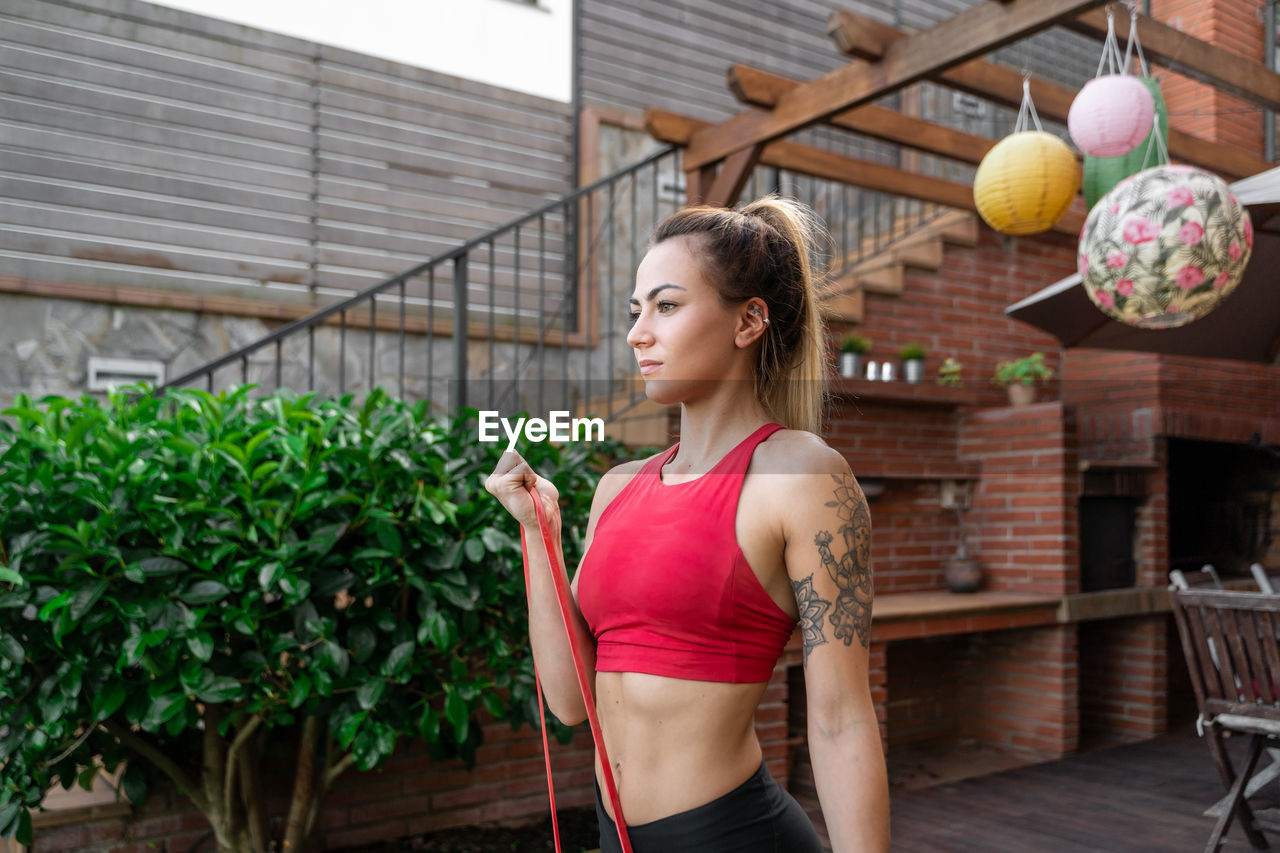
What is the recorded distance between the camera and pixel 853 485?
1.09m

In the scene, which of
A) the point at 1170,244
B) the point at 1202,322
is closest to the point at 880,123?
the point at 1202,322

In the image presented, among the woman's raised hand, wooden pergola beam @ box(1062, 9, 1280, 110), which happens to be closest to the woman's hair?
the woman's raised hand

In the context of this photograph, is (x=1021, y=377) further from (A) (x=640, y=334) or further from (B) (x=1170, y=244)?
(A) (x=640, y=334)

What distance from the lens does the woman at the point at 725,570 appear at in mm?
1032

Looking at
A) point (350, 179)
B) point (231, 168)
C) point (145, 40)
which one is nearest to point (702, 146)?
point (350, 179)

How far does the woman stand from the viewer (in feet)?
3.39

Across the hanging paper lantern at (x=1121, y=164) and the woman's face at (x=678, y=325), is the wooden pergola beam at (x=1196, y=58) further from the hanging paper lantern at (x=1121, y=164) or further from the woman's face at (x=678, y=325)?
the woman's face at (x=678, y=325)

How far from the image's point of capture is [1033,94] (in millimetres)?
4117

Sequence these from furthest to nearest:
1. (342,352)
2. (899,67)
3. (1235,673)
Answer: (342,352)
(899,67)
(1235,673)

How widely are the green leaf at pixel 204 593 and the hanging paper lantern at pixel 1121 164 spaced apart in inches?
118

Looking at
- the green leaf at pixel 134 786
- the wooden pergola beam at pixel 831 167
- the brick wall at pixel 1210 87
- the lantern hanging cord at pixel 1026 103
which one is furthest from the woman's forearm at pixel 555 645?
the brick wall at pixel 1210 87

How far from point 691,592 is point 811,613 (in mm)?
128

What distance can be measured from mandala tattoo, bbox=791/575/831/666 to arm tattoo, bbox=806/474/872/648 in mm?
14

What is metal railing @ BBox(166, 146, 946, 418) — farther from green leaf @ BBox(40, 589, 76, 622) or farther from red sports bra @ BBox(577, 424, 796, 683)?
red sports bra @ BBox(577, 424, 796, 683)
